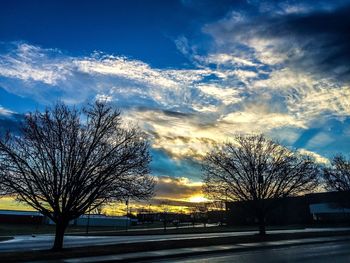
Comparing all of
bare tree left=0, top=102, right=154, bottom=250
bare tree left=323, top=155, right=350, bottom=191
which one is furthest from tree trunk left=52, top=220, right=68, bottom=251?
bare tree left=323, top=155, right=350, bottom=191

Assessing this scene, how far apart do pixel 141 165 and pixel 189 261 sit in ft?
25.7

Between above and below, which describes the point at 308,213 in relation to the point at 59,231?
above

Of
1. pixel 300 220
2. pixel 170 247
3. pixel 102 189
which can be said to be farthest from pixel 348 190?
pixel 102 189

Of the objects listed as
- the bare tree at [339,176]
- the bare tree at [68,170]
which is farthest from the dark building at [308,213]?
the bare tree at [68,170]

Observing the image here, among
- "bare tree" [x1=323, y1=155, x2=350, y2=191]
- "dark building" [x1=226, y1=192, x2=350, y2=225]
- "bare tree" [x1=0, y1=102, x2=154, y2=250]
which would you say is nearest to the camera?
"bare tree" [x1=0, y1=102, x2=154, y2=250]

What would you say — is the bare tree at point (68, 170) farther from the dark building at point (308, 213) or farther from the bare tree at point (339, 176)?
the dark building at point (308, 213)

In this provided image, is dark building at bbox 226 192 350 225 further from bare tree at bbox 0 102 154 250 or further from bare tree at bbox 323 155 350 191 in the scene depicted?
bare tree at bbox 0 102 154 250

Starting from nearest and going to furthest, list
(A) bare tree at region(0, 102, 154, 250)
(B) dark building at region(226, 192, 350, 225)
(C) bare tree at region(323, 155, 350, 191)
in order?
1. (A) bare tree at region(0, 102, 154, 250)
2. (C) bare tree at region(323, 155, 350, 191)
3. (B) dark building at region(226, 192, 350, 225)

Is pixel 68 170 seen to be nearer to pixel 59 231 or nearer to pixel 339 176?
pixel 59 231

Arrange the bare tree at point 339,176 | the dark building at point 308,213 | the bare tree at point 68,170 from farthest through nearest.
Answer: the dark building at point 308,213 → the bare tree at point 339,176 → the bare tree at point 68,170

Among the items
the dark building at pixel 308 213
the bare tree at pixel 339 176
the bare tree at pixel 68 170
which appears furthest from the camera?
the dark building at pixel 308 213

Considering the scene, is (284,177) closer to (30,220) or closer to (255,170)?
(255,170)

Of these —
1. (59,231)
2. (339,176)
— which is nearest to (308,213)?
(339,176)

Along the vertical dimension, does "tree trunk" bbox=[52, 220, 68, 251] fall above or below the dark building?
below
